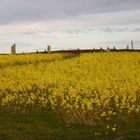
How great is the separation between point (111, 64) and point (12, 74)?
7.42 m

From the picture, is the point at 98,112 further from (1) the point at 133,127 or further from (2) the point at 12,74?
(2) the point at 12,74

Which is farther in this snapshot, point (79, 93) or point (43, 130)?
point (79, 93)

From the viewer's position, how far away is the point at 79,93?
19.0 metres

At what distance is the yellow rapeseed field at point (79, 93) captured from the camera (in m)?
15.0

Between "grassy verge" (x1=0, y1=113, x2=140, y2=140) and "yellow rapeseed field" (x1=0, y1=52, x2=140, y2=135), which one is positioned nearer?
"grassy verge" (x1=0, y1=113, x2=140, y2=140)

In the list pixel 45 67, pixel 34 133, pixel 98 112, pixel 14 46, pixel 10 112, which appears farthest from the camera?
pixel 14 46

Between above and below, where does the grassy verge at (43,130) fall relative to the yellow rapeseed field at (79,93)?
below

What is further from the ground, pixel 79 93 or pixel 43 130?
pixel 79 93

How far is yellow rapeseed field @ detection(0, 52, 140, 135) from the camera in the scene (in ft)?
49.3

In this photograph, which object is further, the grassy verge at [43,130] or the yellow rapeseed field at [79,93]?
the yellow rapeseed field at [79,93]

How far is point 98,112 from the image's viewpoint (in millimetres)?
14914

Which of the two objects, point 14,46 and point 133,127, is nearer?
point 133,127

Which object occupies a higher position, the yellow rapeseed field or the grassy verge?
the yellow rapeseed field

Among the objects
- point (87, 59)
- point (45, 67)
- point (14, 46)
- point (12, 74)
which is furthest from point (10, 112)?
point (14, 46)
